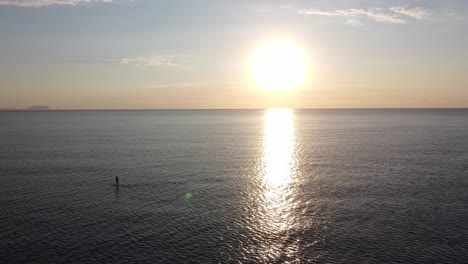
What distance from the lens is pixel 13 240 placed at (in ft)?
166

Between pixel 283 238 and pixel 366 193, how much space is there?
1264 inches

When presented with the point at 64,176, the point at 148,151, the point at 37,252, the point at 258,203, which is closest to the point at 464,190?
the point at 258,203

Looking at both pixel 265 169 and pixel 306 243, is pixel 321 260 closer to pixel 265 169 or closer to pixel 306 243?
pixel 306 243

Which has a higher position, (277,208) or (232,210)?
(232,210)

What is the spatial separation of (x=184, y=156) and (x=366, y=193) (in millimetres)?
68637

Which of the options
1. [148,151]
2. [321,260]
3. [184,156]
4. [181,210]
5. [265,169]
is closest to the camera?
[321,260]

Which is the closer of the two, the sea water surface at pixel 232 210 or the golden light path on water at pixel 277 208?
the sea water surface at pixel 232 210

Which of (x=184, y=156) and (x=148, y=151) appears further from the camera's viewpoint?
(x=148, y=151)

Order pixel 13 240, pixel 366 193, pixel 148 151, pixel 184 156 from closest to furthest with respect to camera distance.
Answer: pixel 13 240, pixel 366 193, pixel 184 156, pixel 148 151

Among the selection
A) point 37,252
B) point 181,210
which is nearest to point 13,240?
point 37,252

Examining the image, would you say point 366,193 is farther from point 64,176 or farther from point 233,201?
point 64,176

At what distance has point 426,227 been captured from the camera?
2223 inches

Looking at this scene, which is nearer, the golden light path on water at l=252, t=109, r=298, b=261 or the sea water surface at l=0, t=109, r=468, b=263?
the sea water surface at l=0, t=109, r=468, b=263

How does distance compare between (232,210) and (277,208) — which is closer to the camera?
(232,210)
